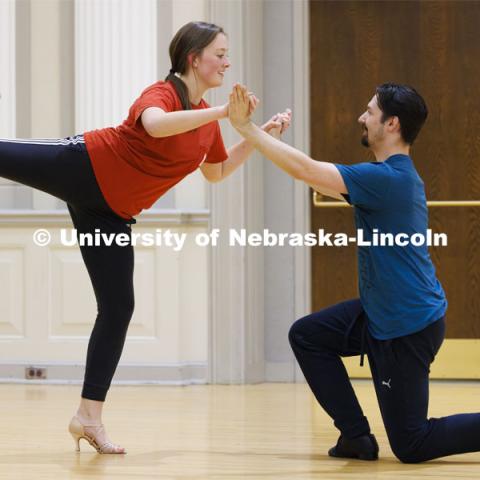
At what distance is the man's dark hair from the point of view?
2.90 meters

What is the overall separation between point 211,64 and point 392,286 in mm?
850

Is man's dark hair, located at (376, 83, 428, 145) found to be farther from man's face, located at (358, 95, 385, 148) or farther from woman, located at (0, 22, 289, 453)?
woman, located at (0, 22, 289, 453)

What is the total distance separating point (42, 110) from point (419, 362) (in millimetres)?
3051

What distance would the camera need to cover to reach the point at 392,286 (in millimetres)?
2836

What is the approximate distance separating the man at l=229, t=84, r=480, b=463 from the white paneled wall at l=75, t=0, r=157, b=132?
2.40 m

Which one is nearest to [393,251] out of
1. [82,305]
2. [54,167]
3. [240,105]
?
[240,105]

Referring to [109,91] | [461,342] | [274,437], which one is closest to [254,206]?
[109,91]

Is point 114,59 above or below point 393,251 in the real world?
above

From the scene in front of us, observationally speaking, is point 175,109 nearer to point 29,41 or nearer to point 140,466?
point 140,466

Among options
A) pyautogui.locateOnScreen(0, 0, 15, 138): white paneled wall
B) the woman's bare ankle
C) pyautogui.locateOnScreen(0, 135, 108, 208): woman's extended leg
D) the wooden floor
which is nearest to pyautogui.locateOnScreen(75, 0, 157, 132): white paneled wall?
pyautogui.locateOnScreen(0, 0, 15, 138): white paneled wall

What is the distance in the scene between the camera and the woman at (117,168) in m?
2.94

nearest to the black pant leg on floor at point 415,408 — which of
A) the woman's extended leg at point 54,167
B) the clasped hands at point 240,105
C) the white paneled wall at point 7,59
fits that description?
the clasped hands at point 240,105

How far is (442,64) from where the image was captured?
16.9 ft

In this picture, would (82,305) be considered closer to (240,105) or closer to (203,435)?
(203,435)
